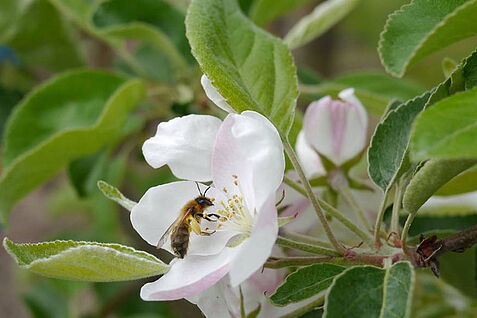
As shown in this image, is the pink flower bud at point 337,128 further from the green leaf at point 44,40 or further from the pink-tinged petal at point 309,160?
the green leaf at point 44,40

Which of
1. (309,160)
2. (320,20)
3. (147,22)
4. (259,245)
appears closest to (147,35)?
(147,22)

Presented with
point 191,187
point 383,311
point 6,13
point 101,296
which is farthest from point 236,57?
point 101,296

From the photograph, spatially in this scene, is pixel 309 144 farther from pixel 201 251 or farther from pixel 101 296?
pixel 101 296

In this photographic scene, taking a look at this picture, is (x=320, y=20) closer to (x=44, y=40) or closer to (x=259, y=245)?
(x=44, y=40)

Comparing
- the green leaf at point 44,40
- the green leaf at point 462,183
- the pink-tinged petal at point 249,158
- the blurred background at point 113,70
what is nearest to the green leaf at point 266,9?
the blurred background at point 113,70

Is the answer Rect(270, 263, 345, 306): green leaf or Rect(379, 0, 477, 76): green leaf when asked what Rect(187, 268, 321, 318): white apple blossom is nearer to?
Rect(270, 263, 345, 306): green leaf
